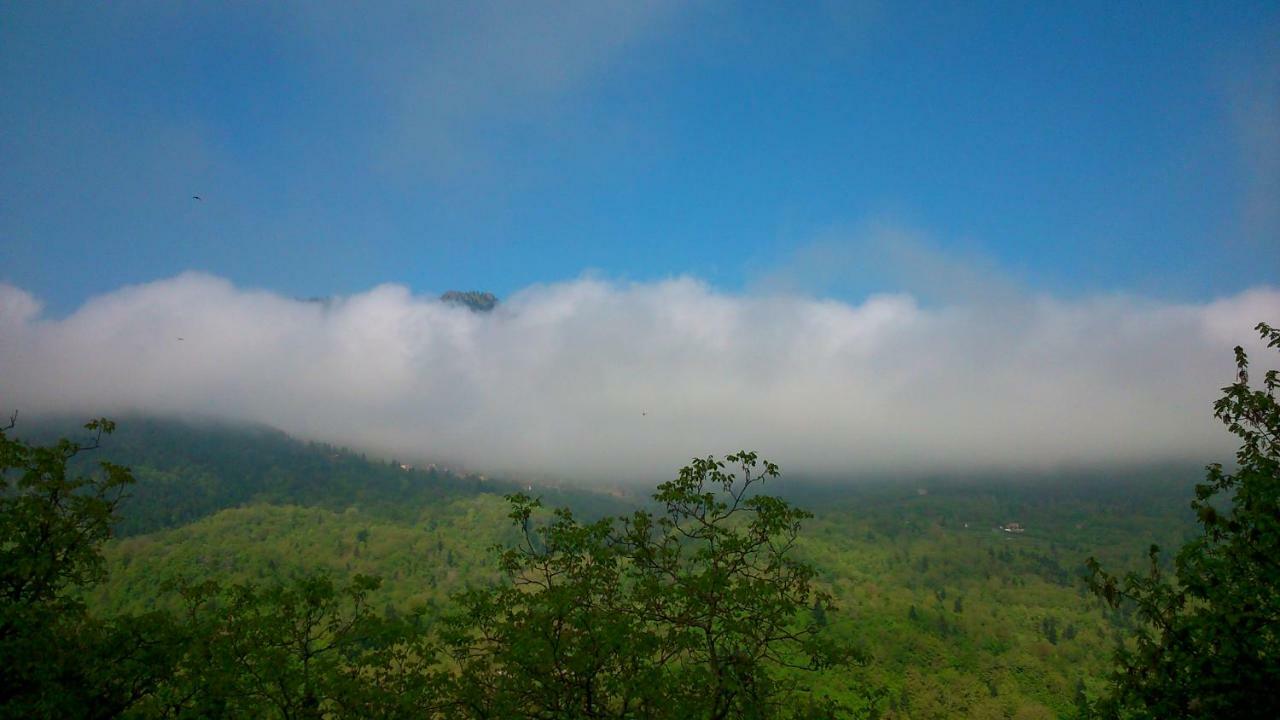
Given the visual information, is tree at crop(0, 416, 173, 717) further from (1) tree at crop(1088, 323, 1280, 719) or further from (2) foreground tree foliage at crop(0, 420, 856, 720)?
(1) tree at crop(1088, 323, 1280, 719)

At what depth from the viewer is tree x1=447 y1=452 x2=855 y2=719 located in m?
19.2

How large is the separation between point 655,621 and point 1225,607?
14.6m

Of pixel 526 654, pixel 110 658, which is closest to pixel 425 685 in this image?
A: pixel 526 654

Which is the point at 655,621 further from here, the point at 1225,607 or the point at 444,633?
the point at 1225,607

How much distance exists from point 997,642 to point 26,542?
190 metres

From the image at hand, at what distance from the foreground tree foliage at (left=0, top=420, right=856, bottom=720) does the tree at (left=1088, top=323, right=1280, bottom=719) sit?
7606 mm

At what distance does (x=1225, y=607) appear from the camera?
610 inches

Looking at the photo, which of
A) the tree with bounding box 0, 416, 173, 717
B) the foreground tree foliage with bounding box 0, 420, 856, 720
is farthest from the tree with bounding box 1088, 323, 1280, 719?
the tree with bounding box 0, 416, 173, 717

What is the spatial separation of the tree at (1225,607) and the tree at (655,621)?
7.61 m

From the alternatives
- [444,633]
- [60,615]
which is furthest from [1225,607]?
[60,615]

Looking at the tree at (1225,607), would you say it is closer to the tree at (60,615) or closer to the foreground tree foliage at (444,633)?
the foreground tree foliage at (444,633)

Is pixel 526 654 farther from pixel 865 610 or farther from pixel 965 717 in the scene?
A: pixel 865 610

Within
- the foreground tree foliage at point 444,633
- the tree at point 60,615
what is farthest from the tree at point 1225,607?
the tree at point 60,615

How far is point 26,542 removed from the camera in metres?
18.6
